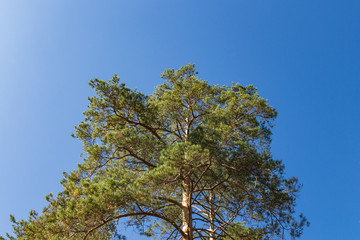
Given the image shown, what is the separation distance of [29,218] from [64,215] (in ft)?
5.63

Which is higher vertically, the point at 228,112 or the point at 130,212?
the point at 228,112

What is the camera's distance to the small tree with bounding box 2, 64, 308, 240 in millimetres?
5934

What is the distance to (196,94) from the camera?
874cm

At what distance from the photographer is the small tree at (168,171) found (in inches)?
234

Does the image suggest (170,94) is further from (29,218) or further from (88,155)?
(29,218)

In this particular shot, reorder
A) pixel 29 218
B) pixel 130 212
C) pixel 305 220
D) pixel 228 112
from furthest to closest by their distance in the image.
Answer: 1. pixel 228 112
2. pixel 305 220
3. pixel 29 218
4. pixel 130 212

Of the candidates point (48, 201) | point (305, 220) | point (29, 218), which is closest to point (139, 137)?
point (48, 201)

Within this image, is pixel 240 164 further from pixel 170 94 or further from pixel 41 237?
pixel 41 237

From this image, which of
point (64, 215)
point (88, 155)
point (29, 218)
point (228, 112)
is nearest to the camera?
point (64, 215)

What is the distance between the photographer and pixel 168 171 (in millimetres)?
6207

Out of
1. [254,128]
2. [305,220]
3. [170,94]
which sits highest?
[170,94]

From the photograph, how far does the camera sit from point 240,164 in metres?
7.41

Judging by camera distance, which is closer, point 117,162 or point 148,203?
point 148,203

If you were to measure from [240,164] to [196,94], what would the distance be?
8.67 feet
